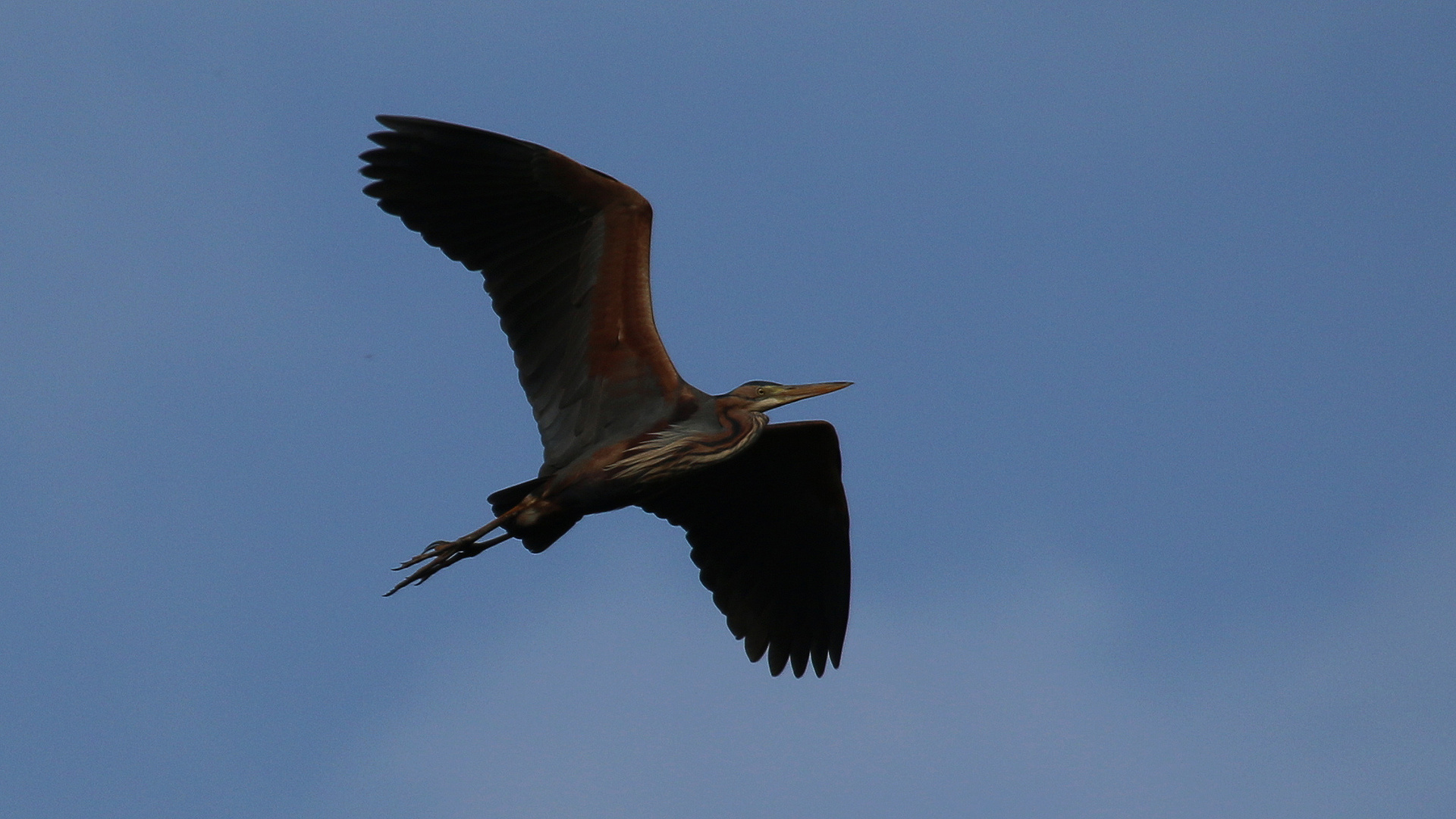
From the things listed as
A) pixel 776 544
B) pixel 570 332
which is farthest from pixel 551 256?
pixel 776 544

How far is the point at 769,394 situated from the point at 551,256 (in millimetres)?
1795

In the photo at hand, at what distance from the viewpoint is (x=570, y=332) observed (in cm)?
1125

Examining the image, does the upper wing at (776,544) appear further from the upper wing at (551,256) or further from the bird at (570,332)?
the upper wing at (551,256)

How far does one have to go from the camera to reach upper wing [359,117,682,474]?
1103 cm

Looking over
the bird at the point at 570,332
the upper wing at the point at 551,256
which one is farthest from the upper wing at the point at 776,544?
the upper wing at the point at 551,256

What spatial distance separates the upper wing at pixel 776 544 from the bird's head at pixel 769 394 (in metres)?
0.69

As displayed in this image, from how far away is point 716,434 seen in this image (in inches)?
430

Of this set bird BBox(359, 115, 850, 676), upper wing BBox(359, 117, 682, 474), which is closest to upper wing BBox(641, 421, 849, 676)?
bird BBox(359, 115, 850, 676)

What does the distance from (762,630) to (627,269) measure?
3594 mm

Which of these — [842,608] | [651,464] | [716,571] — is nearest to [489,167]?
[651,464]

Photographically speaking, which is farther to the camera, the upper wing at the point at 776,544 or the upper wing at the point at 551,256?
the upper wing at the point at 776,544

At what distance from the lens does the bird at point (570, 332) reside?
10.9 metres

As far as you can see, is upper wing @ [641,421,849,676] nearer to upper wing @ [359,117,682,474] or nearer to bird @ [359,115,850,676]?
bird @ [359,115,850,676]

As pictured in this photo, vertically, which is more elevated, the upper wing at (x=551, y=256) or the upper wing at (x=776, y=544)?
the upper wing at (x=551, y=256)
